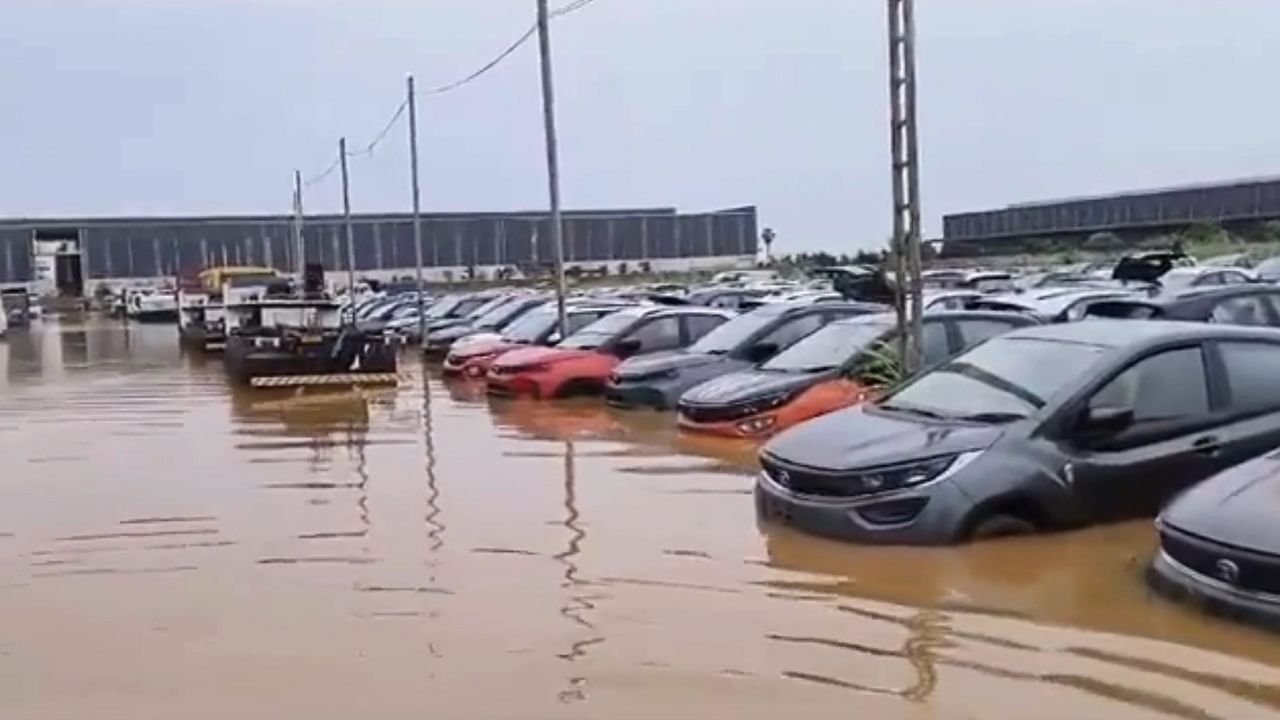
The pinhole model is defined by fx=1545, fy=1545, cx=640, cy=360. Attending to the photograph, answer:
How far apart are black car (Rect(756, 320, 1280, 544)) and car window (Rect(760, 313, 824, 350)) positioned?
7.17m

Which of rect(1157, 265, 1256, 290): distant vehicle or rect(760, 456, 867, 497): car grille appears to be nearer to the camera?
rect(760, 456, 867, 497): car grille

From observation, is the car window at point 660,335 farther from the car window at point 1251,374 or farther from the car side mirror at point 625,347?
the car window at point 1251,374

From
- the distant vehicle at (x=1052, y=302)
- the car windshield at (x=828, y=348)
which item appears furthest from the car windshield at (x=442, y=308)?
the car windshield at (x=828, y=348)

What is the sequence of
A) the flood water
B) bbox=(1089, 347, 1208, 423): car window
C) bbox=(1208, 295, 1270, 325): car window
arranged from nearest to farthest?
the flood water
bbox=(1089, 347, 1208, 423): car window
bbox=(1208, 295, 1270, 325): car window

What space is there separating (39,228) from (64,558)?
9835 cm

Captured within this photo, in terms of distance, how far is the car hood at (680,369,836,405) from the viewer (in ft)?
45.8

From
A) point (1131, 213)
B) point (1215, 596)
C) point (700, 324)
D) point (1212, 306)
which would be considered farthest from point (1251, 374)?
point (1131, 213)

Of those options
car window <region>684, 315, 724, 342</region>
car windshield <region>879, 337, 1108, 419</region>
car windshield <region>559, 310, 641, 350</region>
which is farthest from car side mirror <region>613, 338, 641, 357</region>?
Answer: car windshield <region>879, 337, 1108, 419</region>

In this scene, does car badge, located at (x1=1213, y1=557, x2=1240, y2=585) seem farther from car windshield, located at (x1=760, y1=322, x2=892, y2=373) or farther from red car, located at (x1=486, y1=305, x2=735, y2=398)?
red car, located at (x1=486, y1=305, x2=735, y2=398)

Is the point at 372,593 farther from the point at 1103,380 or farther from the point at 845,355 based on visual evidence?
the point at 845,355

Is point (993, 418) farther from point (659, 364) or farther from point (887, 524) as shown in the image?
point (659, 364)

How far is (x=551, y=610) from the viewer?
7.63 m

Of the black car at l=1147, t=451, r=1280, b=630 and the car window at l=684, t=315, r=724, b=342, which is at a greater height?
the car window at l=684, t=315, r=724, b=342

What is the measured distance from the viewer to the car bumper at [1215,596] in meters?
6.35
